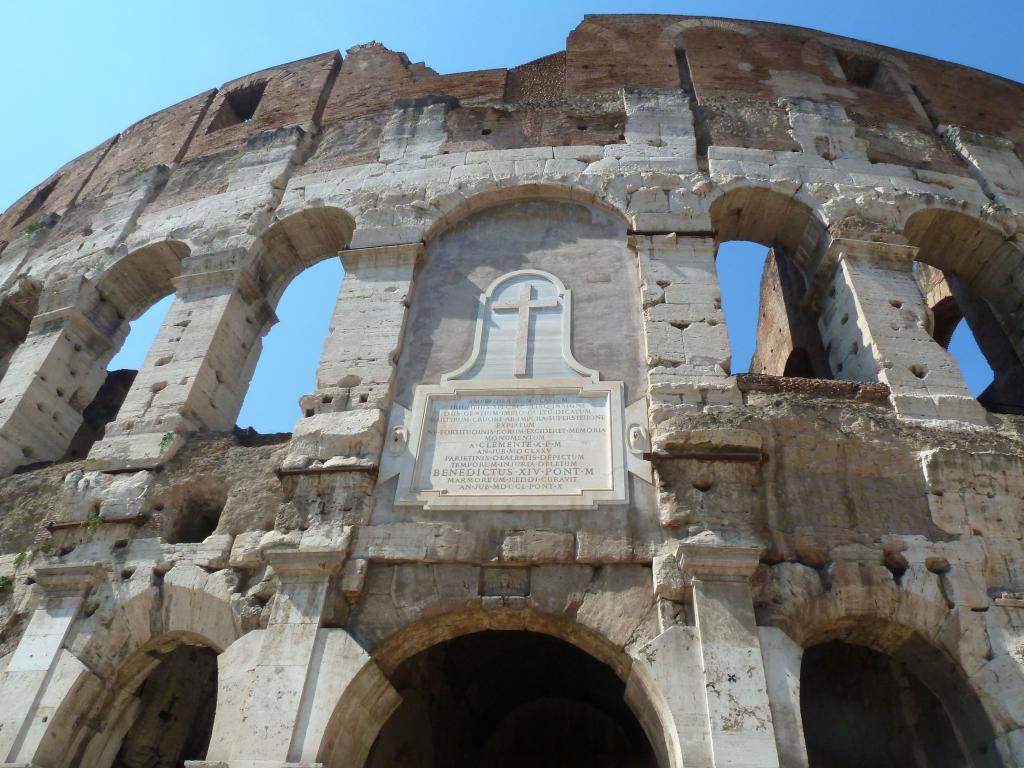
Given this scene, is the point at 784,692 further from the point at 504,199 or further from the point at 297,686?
the point at 504,199

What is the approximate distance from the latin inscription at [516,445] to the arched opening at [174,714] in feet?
11.3

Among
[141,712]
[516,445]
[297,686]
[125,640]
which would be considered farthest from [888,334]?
[141,712]

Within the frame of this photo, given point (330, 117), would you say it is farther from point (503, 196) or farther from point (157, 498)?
point (157, 498)

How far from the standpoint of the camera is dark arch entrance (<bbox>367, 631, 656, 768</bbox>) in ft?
26.2

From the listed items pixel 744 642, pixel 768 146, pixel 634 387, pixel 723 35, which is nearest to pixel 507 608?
pixel 744 642

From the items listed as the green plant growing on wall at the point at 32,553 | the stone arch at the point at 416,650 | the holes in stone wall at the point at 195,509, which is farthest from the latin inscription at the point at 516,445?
the green plant growing on wall at the point at 32,553

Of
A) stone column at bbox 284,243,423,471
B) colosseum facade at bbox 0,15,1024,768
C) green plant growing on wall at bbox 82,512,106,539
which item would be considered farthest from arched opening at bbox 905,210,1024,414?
green plant growing on wall at bbox 82,512,106,539

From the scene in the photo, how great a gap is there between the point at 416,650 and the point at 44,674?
286 centimetres

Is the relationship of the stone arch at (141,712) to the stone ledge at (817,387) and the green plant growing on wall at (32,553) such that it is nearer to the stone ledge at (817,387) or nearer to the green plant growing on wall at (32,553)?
the green plant growing on wall at (32,553)

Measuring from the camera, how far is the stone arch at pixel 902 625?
512 cm

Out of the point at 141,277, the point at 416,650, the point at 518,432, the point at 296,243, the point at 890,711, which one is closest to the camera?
the point at 416,650

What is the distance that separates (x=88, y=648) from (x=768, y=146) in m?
8.76

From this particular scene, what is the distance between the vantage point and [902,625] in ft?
17.4

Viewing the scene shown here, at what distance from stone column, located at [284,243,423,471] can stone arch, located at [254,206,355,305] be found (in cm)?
116
